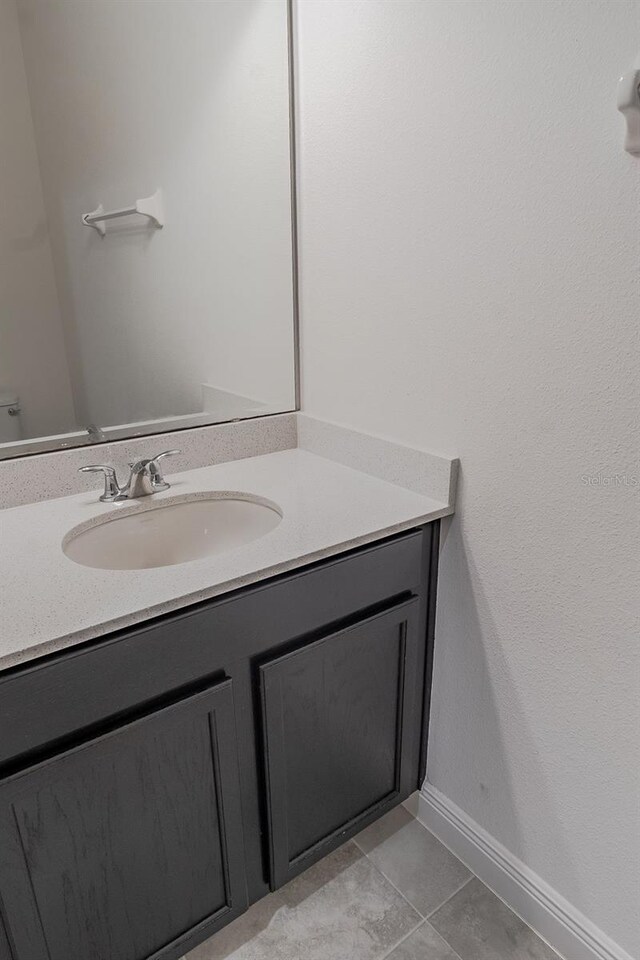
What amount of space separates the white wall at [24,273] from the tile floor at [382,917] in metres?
1.16

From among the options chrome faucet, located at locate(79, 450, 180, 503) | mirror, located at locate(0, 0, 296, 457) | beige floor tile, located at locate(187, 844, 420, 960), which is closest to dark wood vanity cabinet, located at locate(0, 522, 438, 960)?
beige floor tile, located at locate(187, 844, 420, 960)

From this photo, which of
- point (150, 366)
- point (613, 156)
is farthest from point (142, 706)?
point (613, 156)

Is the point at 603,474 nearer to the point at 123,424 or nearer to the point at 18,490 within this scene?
the point at 123,424

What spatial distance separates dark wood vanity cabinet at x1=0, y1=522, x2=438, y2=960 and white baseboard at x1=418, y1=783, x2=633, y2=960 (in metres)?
0.21

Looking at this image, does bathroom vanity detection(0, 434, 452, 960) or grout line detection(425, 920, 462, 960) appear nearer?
bathroom vanity detection(0, 434, 452, 960)

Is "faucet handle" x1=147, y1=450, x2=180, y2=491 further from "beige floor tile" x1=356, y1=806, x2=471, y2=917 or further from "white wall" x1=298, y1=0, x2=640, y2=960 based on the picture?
"beige floor tile" x1=356, y1=806, x2=471, y2=917

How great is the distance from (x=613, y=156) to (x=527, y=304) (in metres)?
0.24

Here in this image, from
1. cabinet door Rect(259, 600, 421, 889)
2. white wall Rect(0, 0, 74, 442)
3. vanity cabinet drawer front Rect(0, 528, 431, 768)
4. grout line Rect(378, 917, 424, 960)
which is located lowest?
grout line Rect(378, 917, 424, 960)

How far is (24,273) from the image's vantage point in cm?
121

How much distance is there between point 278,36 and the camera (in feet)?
4.52

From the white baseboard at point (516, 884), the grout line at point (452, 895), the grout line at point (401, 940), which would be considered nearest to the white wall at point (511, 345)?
the white baseboard at point (516, 884)

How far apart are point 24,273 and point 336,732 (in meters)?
1.13

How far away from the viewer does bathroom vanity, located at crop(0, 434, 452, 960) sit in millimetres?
862

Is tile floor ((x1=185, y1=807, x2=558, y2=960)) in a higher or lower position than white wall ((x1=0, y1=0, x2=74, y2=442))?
lower
